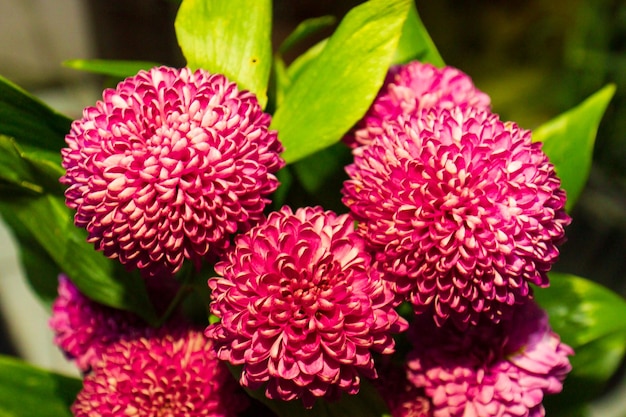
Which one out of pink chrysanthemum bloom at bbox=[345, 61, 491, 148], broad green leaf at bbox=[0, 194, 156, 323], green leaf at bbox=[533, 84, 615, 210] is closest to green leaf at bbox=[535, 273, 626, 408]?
green leaf at bbox=[533, 84, 615, 210]

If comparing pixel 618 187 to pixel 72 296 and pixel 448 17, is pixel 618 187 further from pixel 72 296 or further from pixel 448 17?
pixel 72 296

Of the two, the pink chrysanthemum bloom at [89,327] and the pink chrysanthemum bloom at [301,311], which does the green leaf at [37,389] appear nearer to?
the pink chrysanthemum bloom at [89,327]

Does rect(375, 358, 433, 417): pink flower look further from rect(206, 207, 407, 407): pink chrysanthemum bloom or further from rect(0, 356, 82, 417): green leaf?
rect(0, 356, 82, 417): green leaf

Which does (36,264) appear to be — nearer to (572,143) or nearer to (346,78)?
(346,78)

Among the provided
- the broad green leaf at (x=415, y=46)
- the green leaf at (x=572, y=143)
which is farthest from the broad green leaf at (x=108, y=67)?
the green leaf at (x=572, y=143)

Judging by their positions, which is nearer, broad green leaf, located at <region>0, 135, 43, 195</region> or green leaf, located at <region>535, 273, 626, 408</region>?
broad green leaf, located at <region>0, 135, 43, 195</region>
